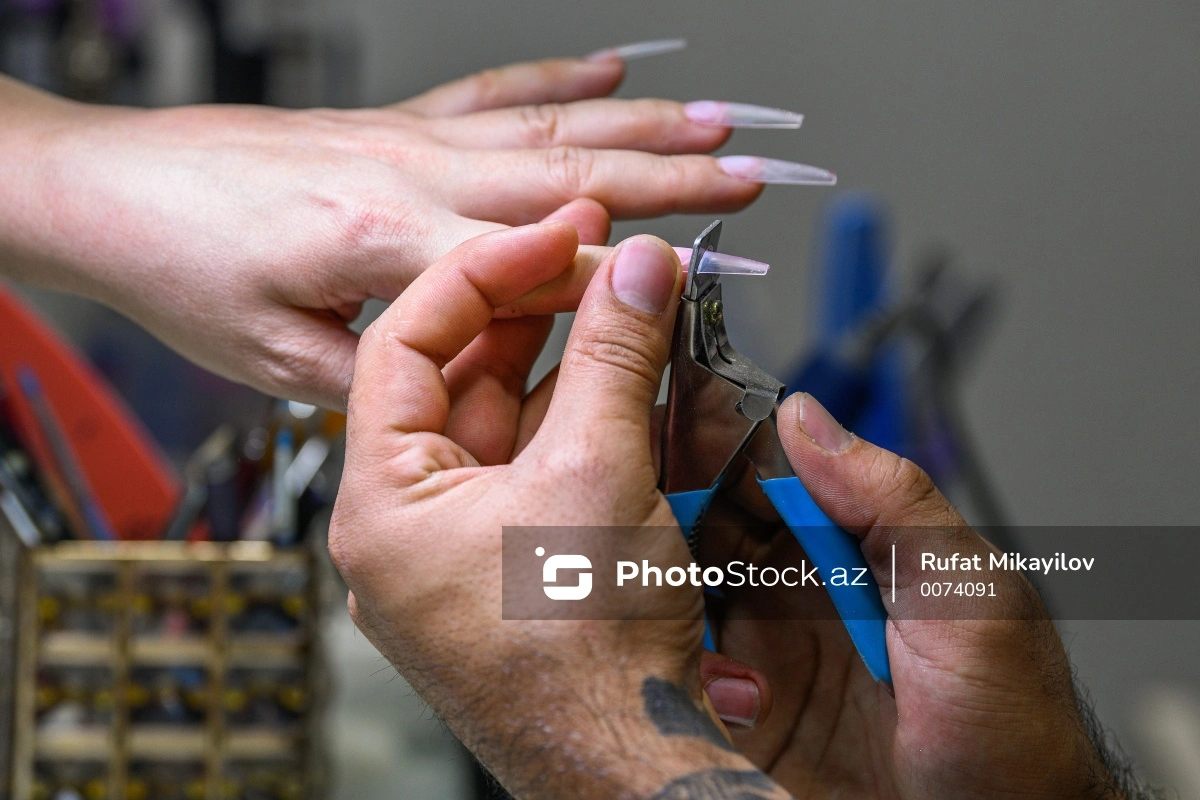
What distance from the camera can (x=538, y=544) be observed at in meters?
0.39

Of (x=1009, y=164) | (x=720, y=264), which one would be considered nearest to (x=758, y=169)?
(x=720, y=264)

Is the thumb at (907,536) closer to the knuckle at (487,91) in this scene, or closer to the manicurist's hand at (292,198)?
the manicurist's hand at (292,198)

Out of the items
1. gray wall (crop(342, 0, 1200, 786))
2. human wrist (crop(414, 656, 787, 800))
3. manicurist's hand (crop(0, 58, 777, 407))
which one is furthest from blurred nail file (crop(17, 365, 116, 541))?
gray wall (crop(342, 0, 1200, 786))

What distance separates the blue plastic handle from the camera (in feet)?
1.57

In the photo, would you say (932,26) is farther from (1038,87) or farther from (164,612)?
(164,612)

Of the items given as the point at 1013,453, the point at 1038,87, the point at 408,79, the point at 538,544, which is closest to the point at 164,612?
the point at 538,544

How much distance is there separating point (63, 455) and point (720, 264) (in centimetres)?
56

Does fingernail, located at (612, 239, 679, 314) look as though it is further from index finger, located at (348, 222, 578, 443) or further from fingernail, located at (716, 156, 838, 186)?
fingernail, located at (716, 156, 838, 186)

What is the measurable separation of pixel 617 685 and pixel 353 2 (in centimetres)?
115

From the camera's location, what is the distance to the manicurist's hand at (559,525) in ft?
1.26

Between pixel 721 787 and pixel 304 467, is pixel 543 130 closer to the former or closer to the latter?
pixel 304 467

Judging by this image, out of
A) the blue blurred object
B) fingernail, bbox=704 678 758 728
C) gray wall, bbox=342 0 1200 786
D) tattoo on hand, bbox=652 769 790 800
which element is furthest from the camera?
gray wall, bbox=342 0 1200 786

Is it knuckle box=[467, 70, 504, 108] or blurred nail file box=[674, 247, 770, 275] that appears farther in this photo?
knuckle box=[467, 70, 504, 108]

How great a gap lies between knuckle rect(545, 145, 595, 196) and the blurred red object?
0.45 metres
